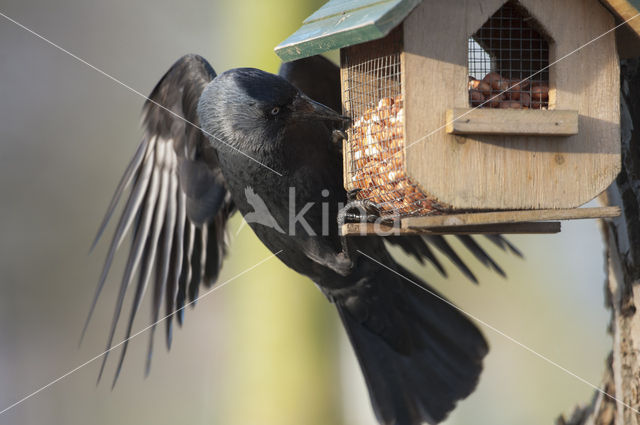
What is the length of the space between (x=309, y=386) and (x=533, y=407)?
227 centimetres

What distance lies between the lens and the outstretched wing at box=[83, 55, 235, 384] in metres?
3.50

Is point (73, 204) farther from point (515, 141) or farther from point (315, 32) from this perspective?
point (515, 141)

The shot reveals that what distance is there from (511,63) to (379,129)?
0.52 m

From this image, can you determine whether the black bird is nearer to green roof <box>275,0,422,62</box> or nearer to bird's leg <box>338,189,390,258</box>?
bird's leg <box>338,189,390,258</box>

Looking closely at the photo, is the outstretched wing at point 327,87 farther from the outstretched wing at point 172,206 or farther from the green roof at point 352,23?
the green roof at point 352,23

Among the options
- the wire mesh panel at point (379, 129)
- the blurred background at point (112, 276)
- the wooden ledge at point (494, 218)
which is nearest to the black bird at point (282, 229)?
the blurred background at point (112, 276)

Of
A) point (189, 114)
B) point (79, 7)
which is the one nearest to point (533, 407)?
point (189, 114)

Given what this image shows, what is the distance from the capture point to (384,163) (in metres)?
2.05

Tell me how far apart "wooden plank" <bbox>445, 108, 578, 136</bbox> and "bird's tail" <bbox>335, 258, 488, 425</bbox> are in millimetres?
1714

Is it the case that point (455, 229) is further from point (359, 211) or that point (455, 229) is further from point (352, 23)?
point (352, 23)

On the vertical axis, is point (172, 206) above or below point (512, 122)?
below

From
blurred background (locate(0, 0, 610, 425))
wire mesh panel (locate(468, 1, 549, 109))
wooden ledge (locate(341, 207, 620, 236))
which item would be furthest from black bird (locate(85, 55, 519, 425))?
wooden ledge (locate(341, 207, 620, 236))

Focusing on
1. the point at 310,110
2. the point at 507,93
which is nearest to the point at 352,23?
the point at 507,93

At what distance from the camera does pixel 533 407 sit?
4.90 metres
